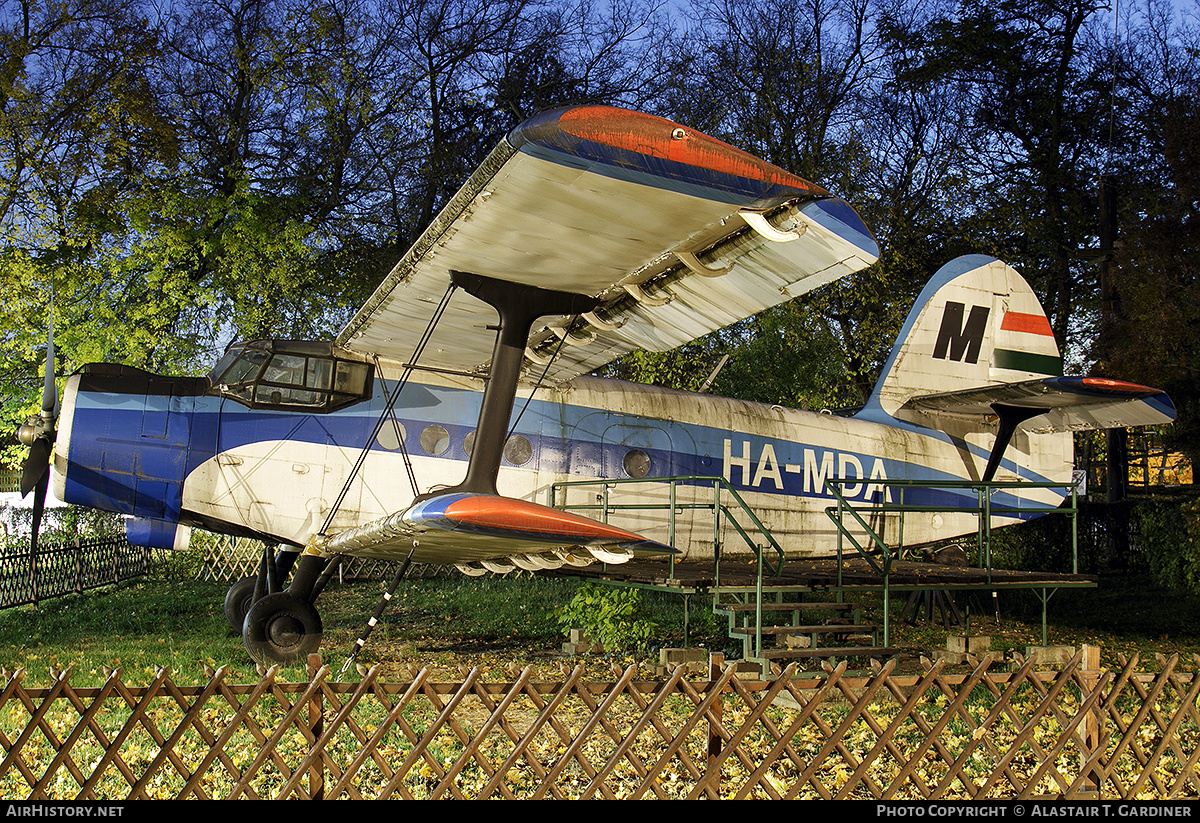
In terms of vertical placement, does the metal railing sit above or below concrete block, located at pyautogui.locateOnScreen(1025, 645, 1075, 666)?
above

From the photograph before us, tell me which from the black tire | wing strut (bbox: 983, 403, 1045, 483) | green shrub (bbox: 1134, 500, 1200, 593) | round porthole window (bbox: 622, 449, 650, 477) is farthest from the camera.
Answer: green shrub (bbox: 1134, 500, 1200, 593)

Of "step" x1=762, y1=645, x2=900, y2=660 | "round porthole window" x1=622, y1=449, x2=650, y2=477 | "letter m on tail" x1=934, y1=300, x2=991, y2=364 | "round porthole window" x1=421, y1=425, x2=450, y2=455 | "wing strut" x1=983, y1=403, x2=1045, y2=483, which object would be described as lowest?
"step" x1=762, y1=645, x2=900, y2=660

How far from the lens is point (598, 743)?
6.15 m

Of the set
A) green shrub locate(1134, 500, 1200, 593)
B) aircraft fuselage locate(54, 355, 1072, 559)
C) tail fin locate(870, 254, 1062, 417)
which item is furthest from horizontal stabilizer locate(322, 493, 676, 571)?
green shrub locate(1134, 500, 1200, 593)

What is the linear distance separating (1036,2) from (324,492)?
1135 inches

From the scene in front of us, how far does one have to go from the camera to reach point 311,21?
21.8 m

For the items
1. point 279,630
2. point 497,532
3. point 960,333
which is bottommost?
point 279,630

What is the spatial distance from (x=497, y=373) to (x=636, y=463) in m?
3.57

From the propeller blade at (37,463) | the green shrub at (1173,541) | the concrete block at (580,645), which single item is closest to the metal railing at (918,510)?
the concrete block at (580,645)

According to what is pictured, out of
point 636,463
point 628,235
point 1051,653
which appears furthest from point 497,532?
point 1051,653

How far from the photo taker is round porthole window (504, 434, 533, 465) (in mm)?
9555

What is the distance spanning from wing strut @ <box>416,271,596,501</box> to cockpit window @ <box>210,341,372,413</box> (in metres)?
2.70

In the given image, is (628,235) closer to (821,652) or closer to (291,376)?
(821,652)

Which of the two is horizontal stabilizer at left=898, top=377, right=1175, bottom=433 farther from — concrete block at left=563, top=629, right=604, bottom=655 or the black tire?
the black tire
